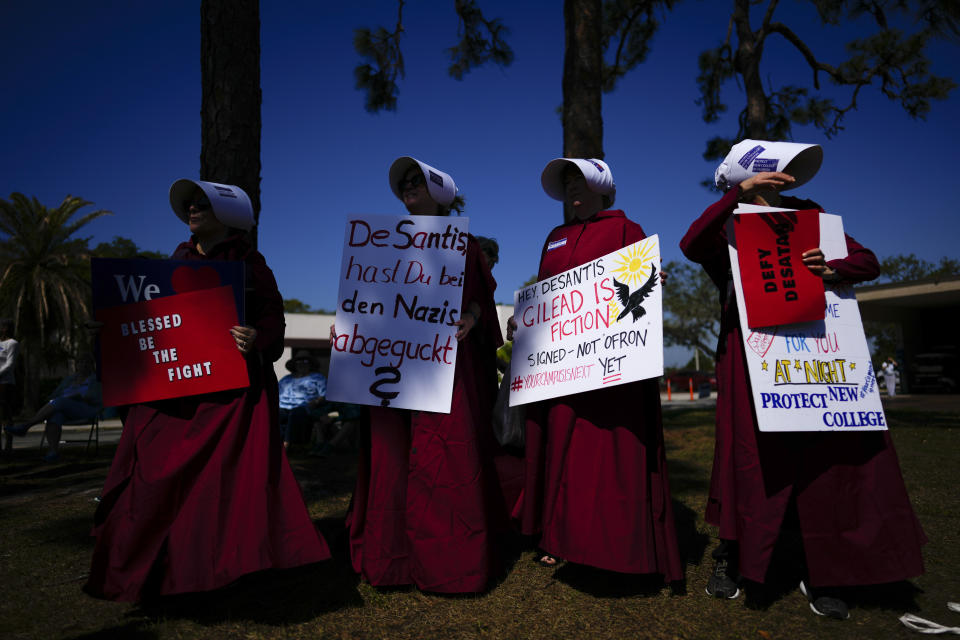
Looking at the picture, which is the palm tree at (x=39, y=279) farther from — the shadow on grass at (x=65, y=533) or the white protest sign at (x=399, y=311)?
the white protest sign at (x=399, y=311)

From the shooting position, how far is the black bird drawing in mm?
2842

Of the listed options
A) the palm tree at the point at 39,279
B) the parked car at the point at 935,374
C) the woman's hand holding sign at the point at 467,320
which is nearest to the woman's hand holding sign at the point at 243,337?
the woman's hand holding sign at the point at 467,320

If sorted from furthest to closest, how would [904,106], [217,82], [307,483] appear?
1. [904,106]
2. [307,483]
3. [217,82]

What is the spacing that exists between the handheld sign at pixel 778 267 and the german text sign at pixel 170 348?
2347 mm

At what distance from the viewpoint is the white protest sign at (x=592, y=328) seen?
2.81 m

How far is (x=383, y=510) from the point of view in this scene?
120 inches

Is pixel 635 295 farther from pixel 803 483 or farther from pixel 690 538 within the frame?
pixel 690 538

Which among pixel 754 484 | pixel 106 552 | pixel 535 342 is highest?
pixel 535 342

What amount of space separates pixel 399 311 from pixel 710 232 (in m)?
1.60

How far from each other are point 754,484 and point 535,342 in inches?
49.1

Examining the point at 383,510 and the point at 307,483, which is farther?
the point at 307,483

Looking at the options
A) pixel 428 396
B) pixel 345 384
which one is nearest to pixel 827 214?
pixel 428 396

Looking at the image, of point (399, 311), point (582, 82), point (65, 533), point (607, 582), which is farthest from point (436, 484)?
point (582, 82)

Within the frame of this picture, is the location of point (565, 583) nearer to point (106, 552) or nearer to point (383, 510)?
point (383, 510)
